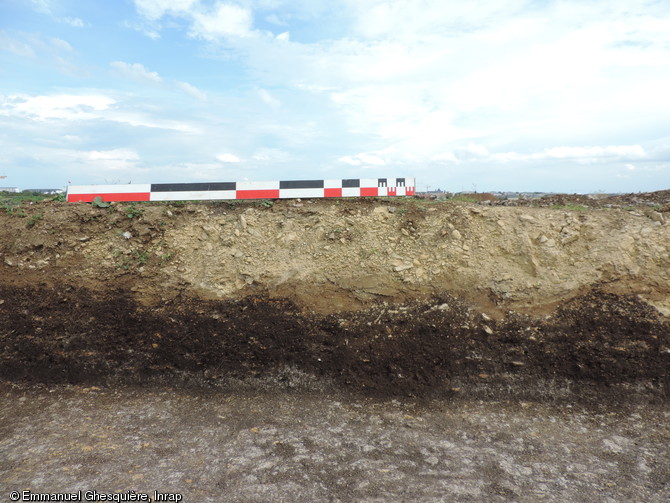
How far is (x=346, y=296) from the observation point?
6.05 m

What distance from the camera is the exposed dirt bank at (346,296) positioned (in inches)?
223

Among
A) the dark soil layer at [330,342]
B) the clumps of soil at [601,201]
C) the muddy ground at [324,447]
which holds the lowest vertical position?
the muddy ground at [324,447]

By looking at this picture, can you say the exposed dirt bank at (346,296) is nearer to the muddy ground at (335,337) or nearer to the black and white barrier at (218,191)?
the muddy ground at (335,337)

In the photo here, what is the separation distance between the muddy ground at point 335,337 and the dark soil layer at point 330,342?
3 centimetres

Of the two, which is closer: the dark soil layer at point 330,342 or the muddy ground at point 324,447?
the muddy ground at point 324,447

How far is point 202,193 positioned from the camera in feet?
22.9

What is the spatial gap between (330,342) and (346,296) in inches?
29.1

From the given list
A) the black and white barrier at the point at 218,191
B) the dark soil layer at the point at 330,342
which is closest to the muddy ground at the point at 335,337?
the dark soil layer at the point at 330,342

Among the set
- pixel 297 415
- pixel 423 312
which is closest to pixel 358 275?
pixel 423 312

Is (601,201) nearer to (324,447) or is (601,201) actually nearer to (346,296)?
(346,296)

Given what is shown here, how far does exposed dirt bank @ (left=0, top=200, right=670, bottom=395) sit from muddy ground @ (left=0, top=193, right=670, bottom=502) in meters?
0.03

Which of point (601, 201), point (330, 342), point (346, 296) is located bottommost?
point (330, 342)

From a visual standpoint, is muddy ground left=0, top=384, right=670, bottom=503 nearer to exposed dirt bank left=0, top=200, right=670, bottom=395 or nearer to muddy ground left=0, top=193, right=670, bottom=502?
muddy ground left=0, top=193, right=670, bottom=502

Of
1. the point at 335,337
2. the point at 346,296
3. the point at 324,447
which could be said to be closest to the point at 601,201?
the point at 346,296
